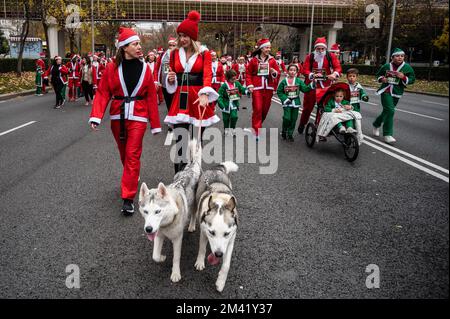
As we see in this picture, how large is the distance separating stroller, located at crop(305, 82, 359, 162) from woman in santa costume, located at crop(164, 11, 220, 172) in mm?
3186

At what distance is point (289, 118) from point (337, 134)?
1.68 metres

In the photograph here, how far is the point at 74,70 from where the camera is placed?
19.2 metres

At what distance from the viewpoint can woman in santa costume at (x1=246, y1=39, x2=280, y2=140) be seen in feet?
31.4

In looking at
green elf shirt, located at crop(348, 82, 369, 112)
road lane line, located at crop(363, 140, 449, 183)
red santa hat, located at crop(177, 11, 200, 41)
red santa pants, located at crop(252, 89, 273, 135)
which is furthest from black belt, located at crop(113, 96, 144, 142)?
green elf shirt, located at crop(348, 82, 369, 112)

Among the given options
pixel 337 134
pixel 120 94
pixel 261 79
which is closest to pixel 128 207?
pixel 120 94

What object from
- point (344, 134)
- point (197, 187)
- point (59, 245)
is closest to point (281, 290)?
point (197, 187)

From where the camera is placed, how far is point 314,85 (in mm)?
9742

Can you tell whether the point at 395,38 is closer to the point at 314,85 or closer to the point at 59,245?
the point at 314,85

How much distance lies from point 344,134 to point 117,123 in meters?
4.66

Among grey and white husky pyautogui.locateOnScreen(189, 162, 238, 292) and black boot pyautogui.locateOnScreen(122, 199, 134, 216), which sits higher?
grey and white husky pyautogui.locateOnScreen(189, 162, 238, 292)

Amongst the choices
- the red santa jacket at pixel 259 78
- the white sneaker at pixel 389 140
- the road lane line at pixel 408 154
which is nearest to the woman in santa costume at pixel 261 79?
the red santa jacket at pixel 259 78

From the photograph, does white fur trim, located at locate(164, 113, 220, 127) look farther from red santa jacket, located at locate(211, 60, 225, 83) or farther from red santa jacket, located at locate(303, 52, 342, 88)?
red santa jacket, located at locate(211, 60, 225, 83)

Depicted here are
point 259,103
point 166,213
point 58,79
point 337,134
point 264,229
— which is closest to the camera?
point 166,213

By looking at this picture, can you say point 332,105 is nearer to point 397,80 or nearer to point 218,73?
point 397,80
